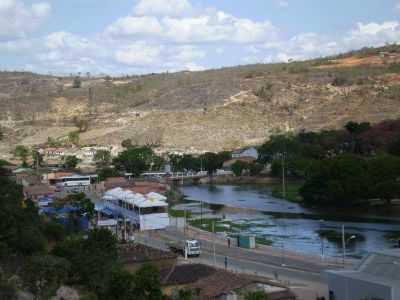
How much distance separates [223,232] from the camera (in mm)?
45094

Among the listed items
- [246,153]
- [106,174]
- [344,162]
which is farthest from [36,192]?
[246,153]

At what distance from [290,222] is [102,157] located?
2040 inches

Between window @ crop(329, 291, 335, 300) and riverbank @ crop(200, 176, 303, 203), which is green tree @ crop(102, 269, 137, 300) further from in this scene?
riverbank @ crop(200, 176, 303, 203)

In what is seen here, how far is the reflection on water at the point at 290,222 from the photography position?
39.3m

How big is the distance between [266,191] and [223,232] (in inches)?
1020

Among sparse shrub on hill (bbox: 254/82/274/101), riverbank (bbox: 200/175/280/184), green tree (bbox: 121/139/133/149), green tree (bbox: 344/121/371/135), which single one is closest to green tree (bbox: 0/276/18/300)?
riverbank (bbox: 200/175/280/184)

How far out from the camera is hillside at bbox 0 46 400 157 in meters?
110

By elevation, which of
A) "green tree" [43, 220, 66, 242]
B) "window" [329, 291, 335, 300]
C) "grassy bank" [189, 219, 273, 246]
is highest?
"green tree" [43, 220, 66, 242]

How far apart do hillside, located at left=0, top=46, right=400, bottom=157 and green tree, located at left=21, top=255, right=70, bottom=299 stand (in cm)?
8292

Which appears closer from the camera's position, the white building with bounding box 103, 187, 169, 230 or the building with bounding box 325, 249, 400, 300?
the building with bounding box 325, 249, 400, 300

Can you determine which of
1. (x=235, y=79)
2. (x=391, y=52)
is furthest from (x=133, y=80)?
(x=391, y=52)

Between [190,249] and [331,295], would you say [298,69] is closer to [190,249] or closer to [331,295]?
[190,249]

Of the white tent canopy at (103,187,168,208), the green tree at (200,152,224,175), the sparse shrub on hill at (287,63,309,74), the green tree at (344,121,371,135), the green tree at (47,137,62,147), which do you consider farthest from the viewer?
the sparse shrub on hill at (287,63,309,74)

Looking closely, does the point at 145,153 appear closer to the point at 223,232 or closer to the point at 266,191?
the point at 266,191
